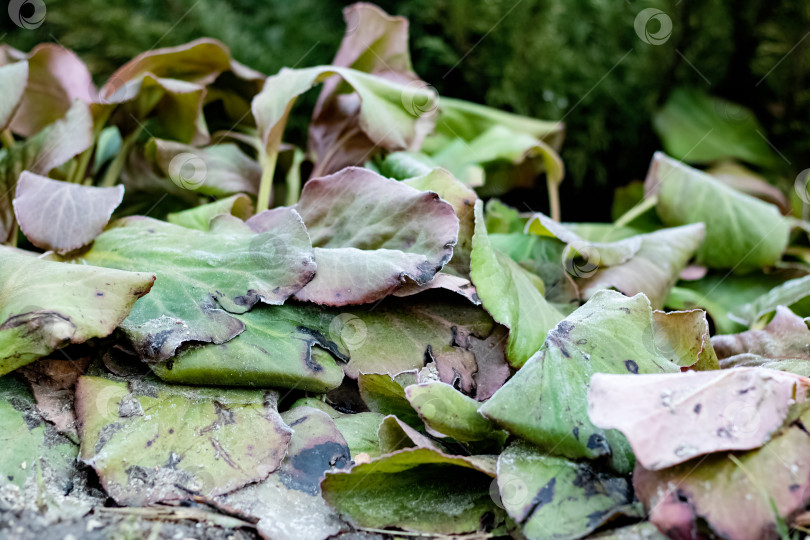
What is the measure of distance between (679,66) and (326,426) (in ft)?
4.21

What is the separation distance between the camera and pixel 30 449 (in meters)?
0.55

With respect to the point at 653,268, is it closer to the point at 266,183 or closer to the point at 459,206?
the point at 459,206

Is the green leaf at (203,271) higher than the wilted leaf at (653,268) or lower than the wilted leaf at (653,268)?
lower

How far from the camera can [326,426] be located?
594 millimetres

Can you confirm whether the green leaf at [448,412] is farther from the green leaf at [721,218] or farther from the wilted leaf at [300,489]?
the green leaf at [721,218]

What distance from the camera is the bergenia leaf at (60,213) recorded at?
0.68 meters

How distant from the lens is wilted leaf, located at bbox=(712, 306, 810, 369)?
2.13 feet

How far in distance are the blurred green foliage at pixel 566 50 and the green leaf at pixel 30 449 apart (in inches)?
35.2

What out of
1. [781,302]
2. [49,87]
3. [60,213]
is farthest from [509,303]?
[49,87]

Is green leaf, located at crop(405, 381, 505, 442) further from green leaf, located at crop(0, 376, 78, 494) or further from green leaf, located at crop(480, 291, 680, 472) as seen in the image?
green leaf, located at crop(0, 376, 78, 494)

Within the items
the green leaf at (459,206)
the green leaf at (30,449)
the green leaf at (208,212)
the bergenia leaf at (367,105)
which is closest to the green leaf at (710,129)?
the bergenia leaf at (367,105)

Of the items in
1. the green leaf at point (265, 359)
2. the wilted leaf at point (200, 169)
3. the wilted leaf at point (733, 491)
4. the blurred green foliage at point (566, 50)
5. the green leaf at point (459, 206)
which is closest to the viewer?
the wilted leaf at point (733, 491)

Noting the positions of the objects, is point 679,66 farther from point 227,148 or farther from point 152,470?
point 152,470

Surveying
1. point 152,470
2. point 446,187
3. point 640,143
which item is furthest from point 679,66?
point 152,470
